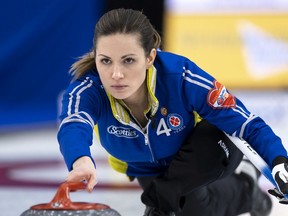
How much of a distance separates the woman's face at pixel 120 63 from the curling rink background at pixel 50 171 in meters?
0.88

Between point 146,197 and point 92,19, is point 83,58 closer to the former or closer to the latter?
point 146,197

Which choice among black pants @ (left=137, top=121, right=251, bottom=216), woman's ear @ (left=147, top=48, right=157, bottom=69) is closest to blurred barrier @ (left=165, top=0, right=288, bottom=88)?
black pants @ (left=137, top=121, right=251, bottom=216)

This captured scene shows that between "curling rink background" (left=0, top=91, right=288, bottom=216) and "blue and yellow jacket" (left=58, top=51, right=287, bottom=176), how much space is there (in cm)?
55

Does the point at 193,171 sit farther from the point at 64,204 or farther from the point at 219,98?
the point at 64,204

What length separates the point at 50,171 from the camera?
4242 millimetres

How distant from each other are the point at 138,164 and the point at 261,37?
3.42 m

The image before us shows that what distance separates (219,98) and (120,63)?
0.41m

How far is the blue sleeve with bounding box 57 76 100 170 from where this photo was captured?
2.05m

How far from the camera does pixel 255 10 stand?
231 inches

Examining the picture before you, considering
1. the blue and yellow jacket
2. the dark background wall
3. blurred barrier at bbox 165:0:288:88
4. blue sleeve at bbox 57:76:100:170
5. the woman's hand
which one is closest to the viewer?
the woman's hand

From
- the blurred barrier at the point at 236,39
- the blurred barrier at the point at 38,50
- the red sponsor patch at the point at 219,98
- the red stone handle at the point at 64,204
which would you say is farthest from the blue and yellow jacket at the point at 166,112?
the blurred barrier at the point at 38,50

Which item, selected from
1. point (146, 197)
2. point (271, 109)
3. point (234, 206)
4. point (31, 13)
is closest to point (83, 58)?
point (146, 197)

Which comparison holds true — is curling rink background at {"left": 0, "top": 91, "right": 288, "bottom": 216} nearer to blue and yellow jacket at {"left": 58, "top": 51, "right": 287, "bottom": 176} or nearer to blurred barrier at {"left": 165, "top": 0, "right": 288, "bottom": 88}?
blurred barrier at {"left": 165, "top": 0, "right": 288, "bottom": 88}

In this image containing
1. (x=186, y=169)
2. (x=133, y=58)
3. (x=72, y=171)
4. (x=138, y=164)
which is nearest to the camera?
(x=72, y=171)
